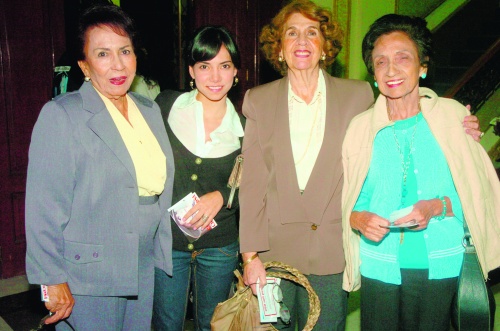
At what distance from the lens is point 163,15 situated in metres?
4.65

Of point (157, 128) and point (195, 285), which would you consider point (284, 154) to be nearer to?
point (157, 128)

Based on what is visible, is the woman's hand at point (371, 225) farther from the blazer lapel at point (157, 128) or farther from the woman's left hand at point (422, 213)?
the blazer lapel at point (157, 128)

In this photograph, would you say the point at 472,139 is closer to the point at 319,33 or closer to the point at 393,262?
the point at 393,262

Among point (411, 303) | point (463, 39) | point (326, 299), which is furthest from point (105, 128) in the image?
point (463, 39)

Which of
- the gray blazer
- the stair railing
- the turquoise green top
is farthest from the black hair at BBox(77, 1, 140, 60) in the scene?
the stair railing

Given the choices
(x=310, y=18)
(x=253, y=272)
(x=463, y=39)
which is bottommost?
(x=253, y=272)

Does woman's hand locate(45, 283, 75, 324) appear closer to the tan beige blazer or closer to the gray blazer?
the gray blazer

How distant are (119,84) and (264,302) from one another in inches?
46.5

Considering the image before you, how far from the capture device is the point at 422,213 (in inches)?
69.8

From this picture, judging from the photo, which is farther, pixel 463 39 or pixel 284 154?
pixel 463 39

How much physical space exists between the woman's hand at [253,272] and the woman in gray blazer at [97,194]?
45 cm

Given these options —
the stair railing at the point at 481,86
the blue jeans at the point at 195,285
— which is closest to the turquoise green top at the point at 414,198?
the blue jeans at the point at 195,285

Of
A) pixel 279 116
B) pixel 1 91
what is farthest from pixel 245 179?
pixel 1 91

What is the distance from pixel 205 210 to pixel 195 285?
1.39 ft
